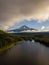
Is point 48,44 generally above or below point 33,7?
below

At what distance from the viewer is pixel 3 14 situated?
8.59 meters

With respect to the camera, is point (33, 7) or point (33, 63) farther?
point (33, 7)

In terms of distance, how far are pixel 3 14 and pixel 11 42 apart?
3.62m

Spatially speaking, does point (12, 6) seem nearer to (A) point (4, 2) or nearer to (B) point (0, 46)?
(A) point (4, 2)

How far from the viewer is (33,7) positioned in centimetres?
815

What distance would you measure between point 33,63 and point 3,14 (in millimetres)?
3574

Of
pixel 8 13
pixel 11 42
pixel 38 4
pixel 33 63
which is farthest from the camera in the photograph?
pixel 11 42

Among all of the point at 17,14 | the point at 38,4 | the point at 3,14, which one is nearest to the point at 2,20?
the point at 3,14

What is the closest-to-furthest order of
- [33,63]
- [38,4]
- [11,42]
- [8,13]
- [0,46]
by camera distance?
[33,63] < [38,4] < [8,13] < [0,46] < [11,42]

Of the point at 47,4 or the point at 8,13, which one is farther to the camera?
the point at 8,13

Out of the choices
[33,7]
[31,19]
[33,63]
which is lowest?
[33,63]

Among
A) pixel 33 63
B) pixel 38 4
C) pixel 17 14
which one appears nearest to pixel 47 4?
pixel 38 4

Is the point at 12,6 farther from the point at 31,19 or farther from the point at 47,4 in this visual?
the point at 47,4

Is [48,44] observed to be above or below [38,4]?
below
